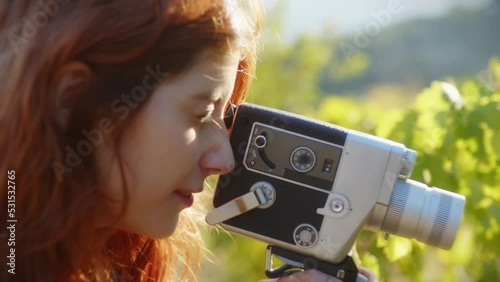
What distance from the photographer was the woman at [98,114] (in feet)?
4.45

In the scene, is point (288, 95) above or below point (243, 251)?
above

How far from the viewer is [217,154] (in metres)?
1.51

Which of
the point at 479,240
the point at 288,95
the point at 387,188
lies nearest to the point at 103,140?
the point at 387,188

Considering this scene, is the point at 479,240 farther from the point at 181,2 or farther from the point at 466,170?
the point at 181,2

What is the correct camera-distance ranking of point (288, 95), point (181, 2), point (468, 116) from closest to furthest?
point (181, 2) < point (468, 116) < point (288, 95)

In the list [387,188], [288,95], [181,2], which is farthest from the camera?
[288,95]

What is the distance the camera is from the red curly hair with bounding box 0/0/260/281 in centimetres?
135

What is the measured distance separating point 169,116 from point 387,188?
0.40 meters

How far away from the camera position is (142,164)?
142 centimetres

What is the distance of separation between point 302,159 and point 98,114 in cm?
39

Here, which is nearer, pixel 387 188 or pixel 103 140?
pixel 103 140

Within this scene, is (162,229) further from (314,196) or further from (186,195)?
(314,196)

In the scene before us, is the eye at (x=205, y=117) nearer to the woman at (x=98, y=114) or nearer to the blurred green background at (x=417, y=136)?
the woman at (x=98, y=114)

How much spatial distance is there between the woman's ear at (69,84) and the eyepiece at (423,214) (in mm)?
558
